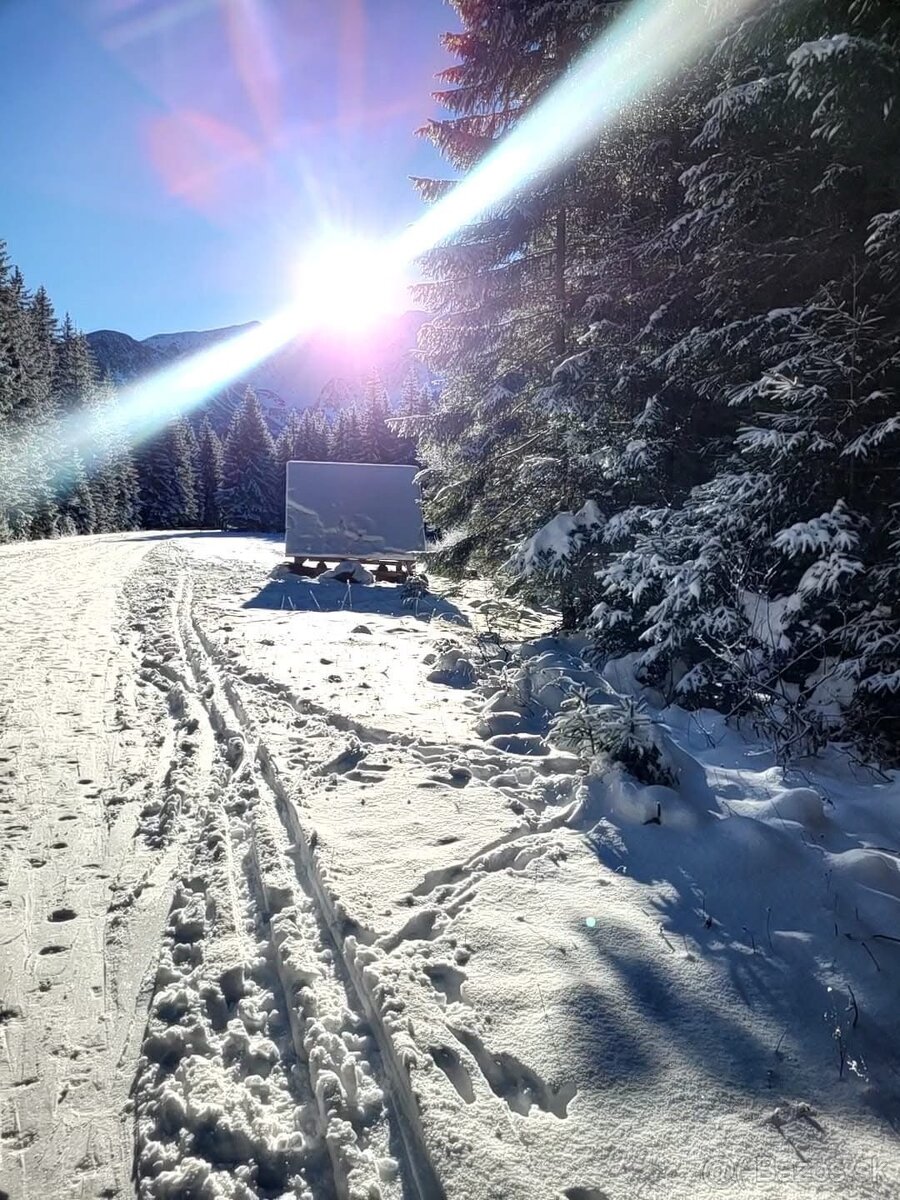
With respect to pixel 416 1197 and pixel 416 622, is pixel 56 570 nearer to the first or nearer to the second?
pixel 416 622

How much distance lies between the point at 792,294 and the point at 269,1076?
25.1 ft

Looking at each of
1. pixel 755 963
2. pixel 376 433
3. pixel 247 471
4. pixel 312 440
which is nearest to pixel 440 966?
pixel 755 963

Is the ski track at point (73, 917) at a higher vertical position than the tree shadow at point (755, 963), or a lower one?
lower

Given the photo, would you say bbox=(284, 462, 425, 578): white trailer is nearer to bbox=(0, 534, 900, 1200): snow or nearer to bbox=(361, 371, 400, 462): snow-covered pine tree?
bbox=(0, 534, 900, 1200): snow

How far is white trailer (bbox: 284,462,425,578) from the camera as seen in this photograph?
18.5 meters

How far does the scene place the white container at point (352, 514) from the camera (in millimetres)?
18516

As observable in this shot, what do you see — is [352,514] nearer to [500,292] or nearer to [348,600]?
[348,600]

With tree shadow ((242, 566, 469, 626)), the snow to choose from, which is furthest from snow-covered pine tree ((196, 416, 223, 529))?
the snow

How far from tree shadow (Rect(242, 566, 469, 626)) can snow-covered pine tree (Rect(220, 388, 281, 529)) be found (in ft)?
114

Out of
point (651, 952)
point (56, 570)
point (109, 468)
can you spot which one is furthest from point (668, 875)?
point (109, 468)

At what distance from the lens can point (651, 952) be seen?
2559mm

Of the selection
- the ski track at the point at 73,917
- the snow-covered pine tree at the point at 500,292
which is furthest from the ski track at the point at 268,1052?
the snow-covered pine tree at the point at 500,292

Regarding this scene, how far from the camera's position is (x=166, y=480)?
5216cm

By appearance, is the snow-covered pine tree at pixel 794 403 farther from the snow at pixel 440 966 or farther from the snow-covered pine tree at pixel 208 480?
the snow-covered pine tree at pixel 208 480
